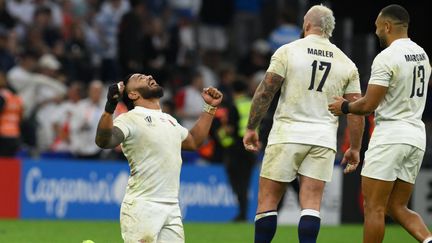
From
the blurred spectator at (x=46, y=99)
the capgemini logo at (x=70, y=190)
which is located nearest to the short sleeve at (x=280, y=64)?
the capgemini logo at (x=70, y=190)

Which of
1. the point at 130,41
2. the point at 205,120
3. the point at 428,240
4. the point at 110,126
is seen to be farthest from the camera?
the point at 130,41

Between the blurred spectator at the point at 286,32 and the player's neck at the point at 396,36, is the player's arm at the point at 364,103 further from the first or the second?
the blurred spectator at the point at 286,32

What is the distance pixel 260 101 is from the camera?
10.6m

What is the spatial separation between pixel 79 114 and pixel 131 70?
2.69 meters

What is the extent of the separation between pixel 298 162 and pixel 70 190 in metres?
9.74

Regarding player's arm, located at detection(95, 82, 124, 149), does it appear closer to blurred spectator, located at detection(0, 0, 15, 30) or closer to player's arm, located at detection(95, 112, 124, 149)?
player's arm, located at detection(95, 112, 124, 149)

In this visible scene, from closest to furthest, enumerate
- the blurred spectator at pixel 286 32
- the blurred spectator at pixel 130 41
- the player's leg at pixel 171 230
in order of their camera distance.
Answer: the player's leg at pixel 171 230 → the blurred spectator at pixel 286 32 → the blurred spectator at pixel 130 41

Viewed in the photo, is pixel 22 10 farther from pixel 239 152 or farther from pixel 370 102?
pixel 370 102

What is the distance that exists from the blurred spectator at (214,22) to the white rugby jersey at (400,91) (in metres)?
15.1

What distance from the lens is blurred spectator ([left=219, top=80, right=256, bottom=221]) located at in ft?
63.3

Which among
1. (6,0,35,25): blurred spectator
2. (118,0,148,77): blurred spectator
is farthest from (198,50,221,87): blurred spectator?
(6,0,35,25): blurred spectator

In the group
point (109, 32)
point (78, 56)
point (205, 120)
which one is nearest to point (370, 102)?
point (205, 120)

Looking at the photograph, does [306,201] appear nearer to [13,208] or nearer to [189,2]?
[13,208]

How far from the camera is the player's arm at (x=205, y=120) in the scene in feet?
33.0
